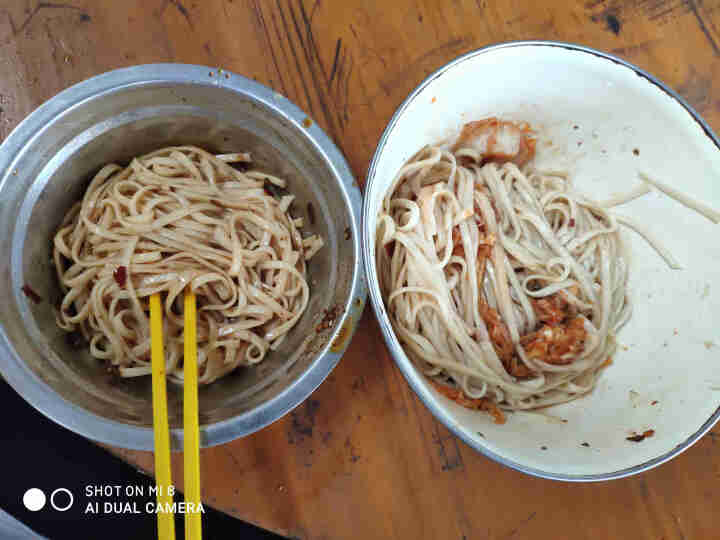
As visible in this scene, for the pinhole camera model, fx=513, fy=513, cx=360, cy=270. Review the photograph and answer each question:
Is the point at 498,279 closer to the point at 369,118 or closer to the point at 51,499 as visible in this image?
the point at 369,118

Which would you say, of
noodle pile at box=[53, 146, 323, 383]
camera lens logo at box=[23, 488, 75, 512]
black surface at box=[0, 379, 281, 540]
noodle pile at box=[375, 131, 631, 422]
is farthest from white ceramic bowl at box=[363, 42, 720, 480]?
camera lens logo at box=[23, 488, 75, 512]

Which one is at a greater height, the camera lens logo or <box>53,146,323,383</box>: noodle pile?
<box>53,146,323,383</box>: noodle pile

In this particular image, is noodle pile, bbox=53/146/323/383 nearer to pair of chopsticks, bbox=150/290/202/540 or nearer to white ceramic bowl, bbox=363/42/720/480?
pair of chopsticks, bbox=150/290/202/540

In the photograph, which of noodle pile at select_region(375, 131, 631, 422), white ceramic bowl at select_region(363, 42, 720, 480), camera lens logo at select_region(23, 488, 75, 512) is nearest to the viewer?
white ceramic bowl at select_region(363, 42, 720, 480)

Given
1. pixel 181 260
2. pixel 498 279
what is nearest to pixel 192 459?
pixel 181 260

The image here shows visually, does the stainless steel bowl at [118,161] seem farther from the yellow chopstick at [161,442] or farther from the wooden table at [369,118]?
the wooden table at [369,118]

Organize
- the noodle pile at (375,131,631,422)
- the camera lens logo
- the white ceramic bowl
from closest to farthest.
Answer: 1. the white ceramic bowl
2. the noodle pile at (375,131,631,422)
3. the camera lens logo

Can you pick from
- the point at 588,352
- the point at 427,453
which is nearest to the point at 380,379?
the point at 427,453
